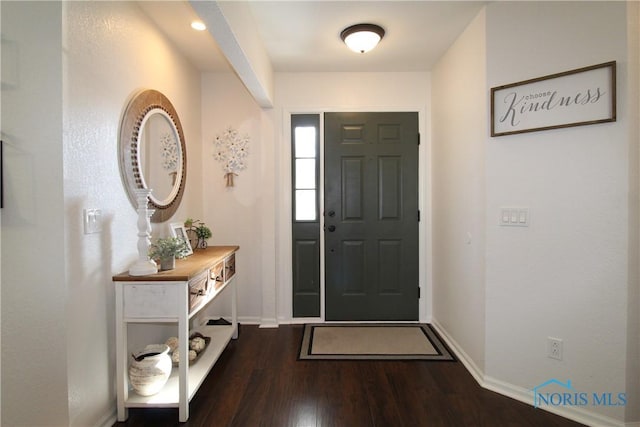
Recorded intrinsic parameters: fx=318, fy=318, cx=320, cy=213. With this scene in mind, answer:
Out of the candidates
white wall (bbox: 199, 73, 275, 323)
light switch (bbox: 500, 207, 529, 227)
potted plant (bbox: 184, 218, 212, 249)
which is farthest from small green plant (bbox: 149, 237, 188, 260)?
light switch (bbox: 500, 207, 529, 227)

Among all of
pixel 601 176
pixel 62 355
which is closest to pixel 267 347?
pixel 62 355

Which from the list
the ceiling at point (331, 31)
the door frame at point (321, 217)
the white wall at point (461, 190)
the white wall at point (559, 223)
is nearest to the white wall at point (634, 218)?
the white wall at point (559, 223)

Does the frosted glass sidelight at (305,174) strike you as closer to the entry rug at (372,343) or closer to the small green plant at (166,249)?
the entry rug at (372,343)

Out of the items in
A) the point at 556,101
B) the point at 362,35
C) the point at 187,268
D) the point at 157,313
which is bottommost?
the point at 157,313

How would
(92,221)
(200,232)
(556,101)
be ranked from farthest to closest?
(200,232), (556,101), (92,221)

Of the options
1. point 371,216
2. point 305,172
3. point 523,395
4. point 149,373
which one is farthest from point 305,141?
point 523,395

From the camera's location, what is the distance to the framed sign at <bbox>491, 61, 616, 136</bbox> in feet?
5.63

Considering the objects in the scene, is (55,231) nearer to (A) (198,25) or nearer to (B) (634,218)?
(A) (198,25)

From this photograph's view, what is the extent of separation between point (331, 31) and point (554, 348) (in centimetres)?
261

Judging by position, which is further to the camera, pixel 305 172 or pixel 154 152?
pixel 305 172

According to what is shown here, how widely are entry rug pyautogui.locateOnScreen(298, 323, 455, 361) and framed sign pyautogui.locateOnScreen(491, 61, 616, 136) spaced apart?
1768 mm

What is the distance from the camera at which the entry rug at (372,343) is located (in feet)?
8.32

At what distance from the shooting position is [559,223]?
187 cm

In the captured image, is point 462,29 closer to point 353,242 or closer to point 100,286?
point 353,242
